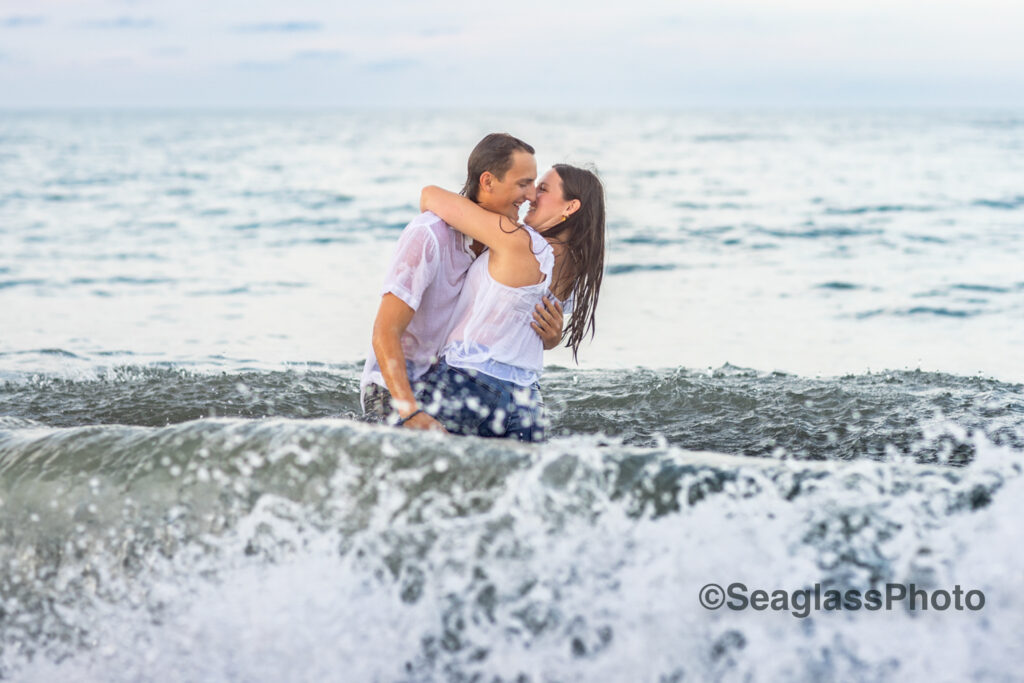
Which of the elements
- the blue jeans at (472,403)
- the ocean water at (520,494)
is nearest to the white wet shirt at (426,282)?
the blue jeans at (472,403)

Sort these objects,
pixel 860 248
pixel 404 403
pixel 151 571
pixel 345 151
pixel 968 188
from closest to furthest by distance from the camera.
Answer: pixel 151 571 < pixel 404 403 < pixel 860 248 < pixel 968 188 < pixel 345 151

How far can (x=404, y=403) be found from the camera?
3275 millimetres

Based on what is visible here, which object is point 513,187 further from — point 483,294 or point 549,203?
point 483,294

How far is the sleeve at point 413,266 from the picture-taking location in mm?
3443

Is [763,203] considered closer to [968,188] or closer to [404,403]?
[968,188]

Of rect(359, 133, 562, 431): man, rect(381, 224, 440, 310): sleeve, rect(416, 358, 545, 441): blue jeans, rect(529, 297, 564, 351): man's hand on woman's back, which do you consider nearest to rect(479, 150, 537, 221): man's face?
rect(359, 133, 562, 431): man

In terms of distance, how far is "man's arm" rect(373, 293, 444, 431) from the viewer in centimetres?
326

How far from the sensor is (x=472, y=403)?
141 inches

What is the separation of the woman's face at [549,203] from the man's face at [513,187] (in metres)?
0.15

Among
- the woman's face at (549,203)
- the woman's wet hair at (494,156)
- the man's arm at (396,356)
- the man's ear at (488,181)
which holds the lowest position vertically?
the man's arm at (396,356)

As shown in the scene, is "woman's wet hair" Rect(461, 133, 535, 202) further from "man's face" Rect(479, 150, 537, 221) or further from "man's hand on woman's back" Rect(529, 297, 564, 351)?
"man's hand on woman's back" Rect(529, 297, 564, 351)

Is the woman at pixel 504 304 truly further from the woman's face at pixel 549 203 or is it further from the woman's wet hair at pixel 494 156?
the woman's wet hair at pixel 494 156

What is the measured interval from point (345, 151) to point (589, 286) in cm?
3932

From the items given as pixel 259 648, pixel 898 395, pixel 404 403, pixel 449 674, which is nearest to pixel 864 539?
pixel 449 674
